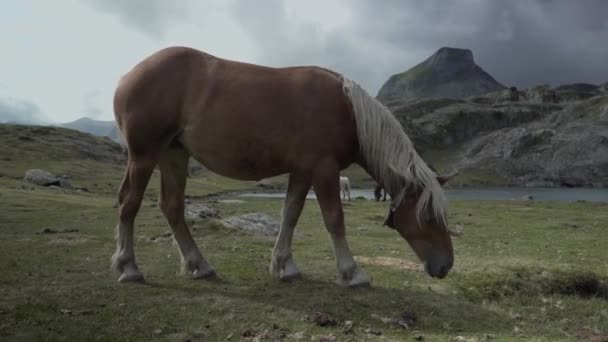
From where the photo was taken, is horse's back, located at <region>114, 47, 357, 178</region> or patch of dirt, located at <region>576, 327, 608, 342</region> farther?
horse's back, located at <region>114, 47, 357, 178</region>

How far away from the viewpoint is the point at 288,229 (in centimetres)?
838

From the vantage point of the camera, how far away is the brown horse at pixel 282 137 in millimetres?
7484

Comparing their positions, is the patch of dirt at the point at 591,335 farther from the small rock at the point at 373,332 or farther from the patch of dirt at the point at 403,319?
the small rock at the point at 373,332

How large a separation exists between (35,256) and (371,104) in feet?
26.2

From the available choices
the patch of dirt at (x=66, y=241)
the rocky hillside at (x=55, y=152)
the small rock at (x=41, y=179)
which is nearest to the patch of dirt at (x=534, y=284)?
the patch of dirt at (x=66, y=241)

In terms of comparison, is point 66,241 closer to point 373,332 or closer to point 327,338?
point 327,338

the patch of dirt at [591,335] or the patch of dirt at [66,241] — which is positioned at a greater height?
the patch of dirt at [66,241]

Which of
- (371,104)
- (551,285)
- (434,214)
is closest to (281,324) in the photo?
(434,214)

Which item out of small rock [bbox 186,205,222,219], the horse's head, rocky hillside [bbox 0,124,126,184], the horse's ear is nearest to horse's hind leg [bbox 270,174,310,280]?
the horse's head

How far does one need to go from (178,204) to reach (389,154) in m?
3.90

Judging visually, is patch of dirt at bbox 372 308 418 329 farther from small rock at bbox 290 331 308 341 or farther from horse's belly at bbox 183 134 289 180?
horse's belly at bbox 183 134 289 180

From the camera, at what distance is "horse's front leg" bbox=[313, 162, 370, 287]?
744 cm

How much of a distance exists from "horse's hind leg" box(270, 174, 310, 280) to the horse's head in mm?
1579

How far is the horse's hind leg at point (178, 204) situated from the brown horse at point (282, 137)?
422 mm
